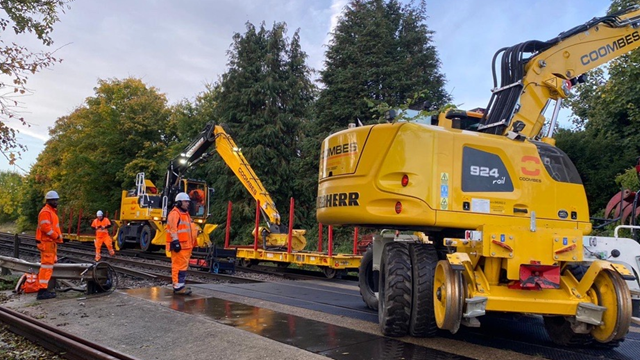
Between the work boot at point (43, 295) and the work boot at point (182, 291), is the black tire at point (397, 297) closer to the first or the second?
the work boot at point (182, 291)

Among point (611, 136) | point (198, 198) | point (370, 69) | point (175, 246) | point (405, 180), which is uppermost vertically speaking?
point (370, 69)

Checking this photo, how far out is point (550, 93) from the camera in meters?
7.13

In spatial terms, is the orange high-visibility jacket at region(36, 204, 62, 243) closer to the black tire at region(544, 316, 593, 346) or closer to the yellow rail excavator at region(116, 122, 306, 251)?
the yellow rail excavator at region(116, 122, 306, 251)

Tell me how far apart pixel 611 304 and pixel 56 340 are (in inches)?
238

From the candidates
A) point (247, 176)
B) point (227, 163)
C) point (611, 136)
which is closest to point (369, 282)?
point (247, 176)

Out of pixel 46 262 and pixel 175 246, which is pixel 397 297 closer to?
pixel 175 246

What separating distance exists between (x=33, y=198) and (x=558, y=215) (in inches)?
1945

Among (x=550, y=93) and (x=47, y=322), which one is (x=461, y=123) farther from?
(x=47, y=322)

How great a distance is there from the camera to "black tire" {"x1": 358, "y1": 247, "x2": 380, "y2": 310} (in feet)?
25.5

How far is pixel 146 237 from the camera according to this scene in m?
20.3

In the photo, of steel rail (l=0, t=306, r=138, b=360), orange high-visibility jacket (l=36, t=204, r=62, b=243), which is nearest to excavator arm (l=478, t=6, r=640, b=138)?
steel rail (l=0, t=306, r=138, b=360)

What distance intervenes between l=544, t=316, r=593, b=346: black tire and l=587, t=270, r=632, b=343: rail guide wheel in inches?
10.1

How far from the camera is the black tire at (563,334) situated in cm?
540

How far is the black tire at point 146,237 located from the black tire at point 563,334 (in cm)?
1729
